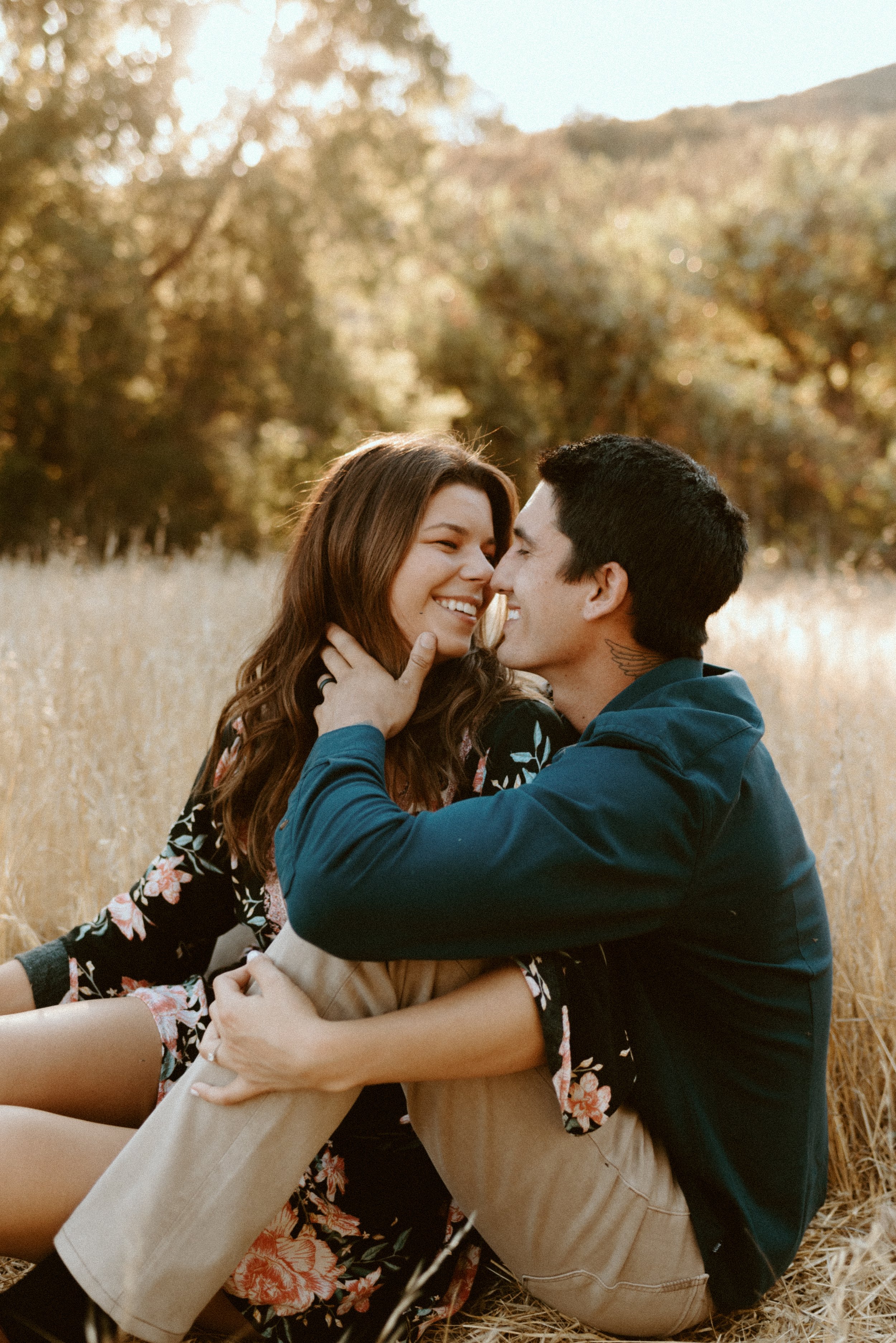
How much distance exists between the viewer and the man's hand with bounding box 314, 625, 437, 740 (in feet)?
5.95

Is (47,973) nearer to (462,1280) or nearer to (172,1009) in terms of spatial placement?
(172,1009)

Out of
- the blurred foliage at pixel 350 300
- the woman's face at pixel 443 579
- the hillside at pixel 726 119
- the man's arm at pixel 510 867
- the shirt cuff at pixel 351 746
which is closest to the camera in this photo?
the man's arm at pixel 510 867

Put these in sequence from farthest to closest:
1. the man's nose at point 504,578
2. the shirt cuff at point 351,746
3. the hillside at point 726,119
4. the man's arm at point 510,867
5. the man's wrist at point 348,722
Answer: the hillside at point 726,119
the man's nose at point 504,578
the man's wrist at point 348,722
the shirt cuff at point 351,746
the man's arm at point 510,867

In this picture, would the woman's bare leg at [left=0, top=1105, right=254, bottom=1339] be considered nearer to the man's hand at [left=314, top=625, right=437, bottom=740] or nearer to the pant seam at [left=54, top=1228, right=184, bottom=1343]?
the pant seam at [left=54, top=1228, right=184, bottom=1343]

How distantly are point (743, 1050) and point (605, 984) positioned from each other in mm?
275

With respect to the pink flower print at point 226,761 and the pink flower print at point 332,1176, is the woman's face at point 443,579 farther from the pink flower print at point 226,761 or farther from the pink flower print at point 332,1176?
the pink flower print at point 332,1176

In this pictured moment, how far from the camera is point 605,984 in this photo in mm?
1578

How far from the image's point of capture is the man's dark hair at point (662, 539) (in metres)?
1.81

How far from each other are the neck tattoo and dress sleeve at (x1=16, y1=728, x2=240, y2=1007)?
817 millimetres

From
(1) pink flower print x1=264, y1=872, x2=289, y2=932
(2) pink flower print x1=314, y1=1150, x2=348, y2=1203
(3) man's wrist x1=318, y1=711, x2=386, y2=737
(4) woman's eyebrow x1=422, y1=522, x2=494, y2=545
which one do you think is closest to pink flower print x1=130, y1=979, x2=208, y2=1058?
(1) pink flower print x1=264, y1=872, x2=289, y2=932

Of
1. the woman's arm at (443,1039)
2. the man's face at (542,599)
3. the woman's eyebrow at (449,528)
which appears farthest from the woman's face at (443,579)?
the woman's arm at (443,1039)

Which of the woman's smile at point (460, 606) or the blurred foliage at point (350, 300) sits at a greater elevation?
the blurred foliage at point (350, 300)

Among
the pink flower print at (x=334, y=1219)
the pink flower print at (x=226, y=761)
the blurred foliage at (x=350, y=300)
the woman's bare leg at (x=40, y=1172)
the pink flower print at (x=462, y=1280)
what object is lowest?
the pink flower print at (x=462, y=1280)

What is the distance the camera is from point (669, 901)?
Answer: 4.89ft
